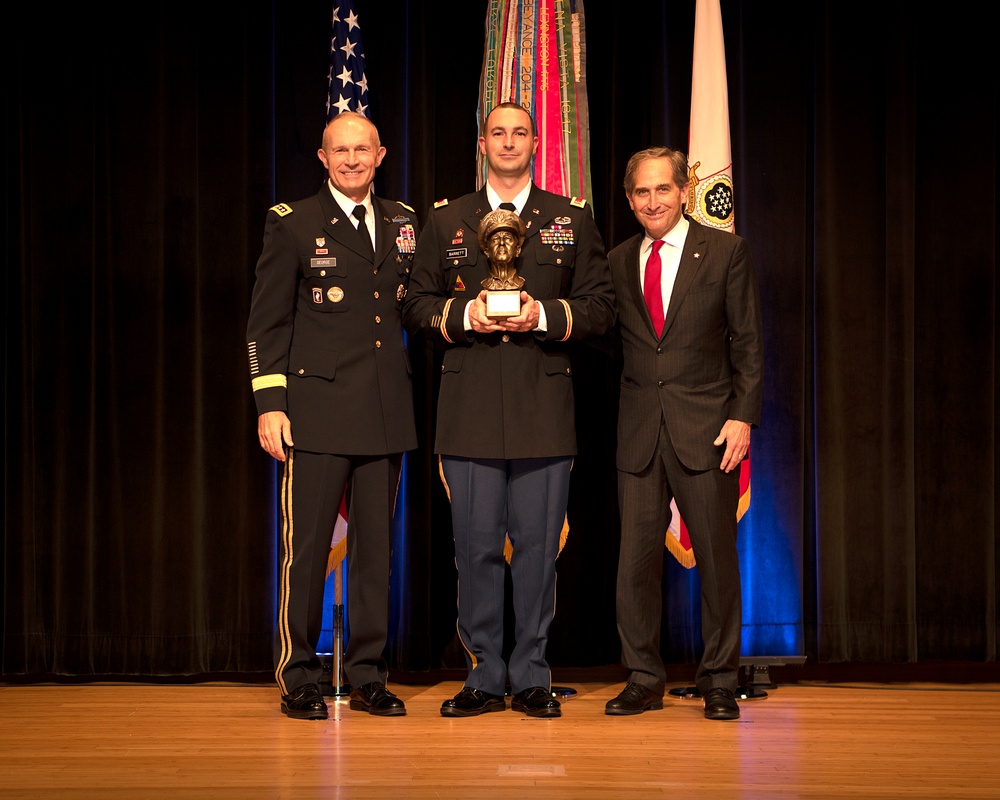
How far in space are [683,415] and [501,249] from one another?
76cm

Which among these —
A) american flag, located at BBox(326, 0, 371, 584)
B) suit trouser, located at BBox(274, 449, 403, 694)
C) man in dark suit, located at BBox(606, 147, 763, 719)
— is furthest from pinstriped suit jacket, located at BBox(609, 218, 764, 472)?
american flag, located at BBox(326, 0, 371, 584)

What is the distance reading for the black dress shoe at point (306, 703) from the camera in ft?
10.6

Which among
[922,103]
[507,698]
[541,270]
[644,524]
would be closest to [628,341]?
[541,270]

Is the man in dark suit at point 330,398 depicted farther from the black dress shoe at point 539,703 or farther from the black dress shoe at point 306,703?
the black dress shoe at point 539,703

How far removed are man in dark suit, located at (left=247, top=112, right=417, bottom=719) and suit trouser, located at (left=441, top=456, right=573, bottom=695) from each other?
0.89 feet

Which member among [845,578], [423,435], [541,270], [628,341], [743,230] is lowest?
[845,578]

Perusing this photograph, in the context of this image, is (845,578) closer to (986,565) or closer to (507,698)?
(986,565)

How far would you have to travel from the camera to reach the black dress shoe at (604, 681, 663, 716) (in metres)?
3.27

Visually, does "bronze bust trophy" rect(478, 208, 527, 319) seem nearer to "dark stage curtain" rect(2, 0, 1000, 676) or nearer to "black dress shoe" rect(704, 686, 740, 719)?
"dark stage curtain" rect(2, 0, 1000, 676)

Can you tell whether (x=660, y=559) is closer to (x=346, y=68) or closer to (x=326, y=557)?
(x=326, y=557)

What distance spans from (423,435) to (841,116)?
2031 mm

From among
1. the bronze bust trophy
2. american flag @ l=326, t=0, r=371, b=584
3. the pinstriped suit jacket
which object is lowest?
the pinstriped suit jacket

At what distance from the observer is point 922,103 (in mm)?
4133

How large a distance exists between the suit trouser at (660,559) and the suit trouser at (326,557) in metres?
0.76
